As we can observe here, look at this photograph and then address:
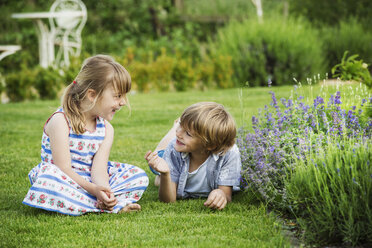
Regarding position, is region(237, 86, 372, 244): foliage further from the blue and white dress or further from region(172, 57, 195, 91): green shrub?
region(172, 57, 195, 91): green shrub

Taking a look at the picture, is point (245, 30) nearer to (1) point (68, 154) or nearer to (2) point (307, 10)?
(2) point (307, 10)

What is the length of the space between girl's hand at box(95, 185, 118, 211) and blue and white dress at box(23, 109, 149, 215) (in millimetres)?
47

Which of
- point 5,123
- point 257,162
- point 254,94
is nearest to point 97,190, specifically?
point 257,162

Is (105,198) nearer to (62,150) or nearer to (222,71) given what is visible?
(62,150)

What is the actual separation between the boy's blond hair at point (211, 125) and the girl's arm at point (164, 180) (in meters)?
0.32

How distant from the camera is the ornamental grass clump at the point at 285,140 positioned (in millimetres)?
3014

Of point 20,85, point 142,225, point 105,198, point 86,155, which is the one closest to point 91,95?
point 86,155

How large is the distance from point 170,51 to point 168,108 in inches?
240

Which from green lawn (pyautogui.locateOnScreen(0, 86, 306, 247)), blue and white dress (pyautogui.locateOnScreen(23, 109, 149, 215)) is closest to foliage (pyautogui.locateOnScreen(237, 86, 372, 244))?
green lawn (pyautogui.locateOnScreen(0, 86, 306, 247))

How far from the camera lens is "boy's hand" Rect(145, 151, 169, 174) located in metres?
2.97

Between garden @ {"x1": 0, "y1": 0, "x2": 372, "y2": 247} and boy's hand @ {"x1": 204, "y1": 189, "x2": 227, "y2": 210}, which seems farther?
boy's hand @ {"x1": 204, "y1": 189, "x2": 227, "y2": 210}

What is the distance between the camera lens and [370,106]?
3.41 m

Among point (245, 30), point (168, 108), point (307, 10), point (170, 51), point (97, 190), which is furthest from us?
point (307, 10)

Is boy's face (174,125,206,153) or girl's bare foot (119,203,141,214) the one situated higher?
boy's face (174,125,206,153)
